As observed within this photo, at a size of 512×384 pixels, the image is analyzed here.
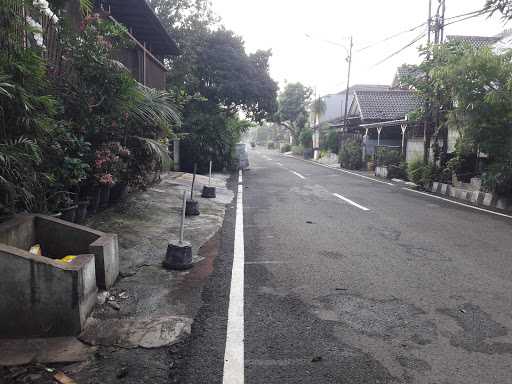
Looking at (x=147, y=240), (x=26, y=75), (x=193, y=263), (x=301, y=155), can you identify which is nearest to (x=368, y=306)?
(x=193, y=263)

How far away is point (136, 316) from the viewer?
3768mm

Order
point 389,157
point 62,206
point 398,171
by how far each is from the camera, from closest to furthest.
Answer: point 62,206, point 398,171, point 389,157

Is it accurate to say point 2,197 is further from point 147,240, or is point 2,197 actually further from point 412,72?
point 412,72

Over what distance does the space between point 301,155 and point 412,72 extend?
3296cm

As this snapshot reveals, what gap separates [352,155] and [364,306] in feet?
78.8

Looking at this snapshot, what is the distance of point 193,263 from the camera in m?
5.28

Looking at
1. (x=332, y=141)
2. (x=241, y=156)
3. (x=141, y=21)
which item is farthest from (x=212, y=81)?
(x=332, y=141)

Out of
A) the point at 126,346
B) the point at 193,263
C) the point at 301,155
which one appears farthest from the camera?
the point at 301,155

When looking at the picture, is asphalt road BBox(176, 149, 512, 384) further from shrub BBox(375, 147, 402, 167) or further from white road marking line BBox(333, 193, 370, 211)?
shrub BBox(375, 147, 402, 167)

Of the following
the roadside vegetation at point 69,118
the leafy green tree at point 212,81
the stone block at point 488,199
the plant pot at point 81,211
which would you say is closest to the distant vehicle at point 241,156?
the leafy green tree at point 212,81

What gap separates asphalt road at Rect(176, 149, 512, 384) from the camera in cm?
298

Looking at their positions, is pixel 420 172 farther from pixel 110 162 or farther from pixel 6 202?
pixel 6 202

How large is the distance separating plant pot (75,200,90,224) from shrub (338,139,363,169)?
74.3 ft

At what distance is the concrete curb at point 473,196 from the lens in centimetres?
1110
